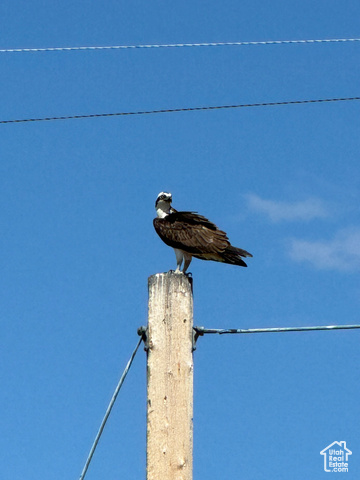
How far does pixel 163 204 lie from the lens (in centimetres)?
894

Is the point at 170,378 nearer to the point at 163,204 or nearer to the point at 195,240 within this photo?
the point at 195,240

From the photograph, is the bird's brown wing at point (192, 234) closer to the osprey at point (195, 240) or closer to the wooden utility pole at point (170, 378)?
the osprey at point (195, 240)

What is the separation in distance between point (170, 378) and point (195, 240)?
2637mm

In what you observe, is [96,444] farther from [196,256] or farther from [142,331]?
[196,256]

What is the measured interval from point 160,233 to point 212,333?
9.31 feet

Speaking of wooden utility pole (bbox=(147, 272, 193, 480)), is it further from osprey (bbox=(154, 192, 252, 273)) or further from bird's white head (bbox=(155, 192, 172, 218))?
bird's white head (bbox=(155, 192, 172, 218))

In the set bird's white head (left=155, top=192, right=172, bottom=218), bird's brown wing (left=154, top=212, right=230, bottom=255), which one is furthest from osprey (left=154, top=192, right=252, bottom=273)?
bird's white head (left=155, top=192, right=172, bottom=218)

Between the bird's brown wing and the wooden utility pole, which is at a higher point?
the bird's brown wing

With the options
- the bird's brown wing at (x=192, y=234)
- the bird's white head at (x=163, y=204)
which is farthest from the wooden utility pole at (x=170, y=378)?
the bird's white head at (x=163, y=204)

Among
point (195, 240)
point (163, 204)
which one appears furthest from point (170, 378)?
point (163, 204)

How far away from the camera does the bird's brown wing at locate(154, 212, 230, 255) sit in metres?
8.01

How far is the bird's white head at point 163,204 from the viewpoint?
8.89 metres

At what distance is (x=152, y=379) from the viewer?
5566mm

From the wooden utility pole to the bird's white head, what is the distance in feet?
10.2
